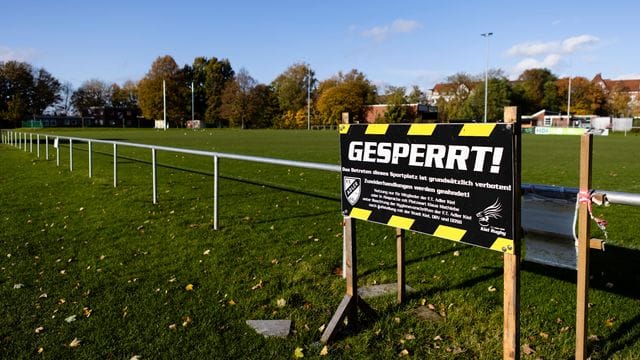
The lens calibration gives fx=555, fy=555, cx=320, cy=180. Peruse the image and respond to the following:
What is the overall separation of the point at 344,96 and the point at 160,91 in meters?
33.5

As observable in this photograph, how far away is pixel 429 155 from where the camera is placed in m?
3.40

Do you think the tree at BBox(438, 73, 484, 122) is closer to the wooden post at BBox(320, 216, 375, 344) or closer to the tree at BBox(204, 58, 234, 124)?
the tree at BBox(204, 58, 234, 124)

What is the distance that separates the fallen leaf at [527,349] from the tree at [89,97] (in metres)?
131

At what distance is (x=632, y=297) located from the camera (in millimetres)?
4676

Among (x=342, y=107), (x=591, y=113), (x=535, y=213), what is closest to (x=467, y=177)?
Result: (x=535, y=213)

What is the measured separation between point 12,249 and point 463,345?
19.1 feet

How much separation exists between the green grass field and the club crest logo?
100 cm

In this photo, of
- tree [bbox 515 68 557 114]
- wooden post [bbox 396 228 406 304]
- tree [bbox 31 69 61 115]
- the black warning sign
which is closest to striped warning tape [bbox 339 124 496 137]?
the black warning sign

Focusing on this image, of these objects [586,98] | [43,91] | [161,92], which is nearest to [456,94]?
[586,98]

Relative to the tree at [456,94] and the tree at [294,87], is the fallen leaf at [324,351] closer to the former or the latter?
the tree at [456,94]

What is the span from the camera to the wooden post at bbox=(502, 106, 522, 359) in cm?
288

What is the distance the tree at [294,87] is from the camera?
102m

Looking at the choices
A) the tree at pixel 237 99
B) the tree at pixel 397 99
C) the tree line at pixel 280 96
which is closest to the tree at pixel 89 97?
the tree line at pixel 280 96

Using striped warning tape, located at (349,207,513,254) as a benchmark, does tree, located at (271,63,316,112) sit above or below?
above
